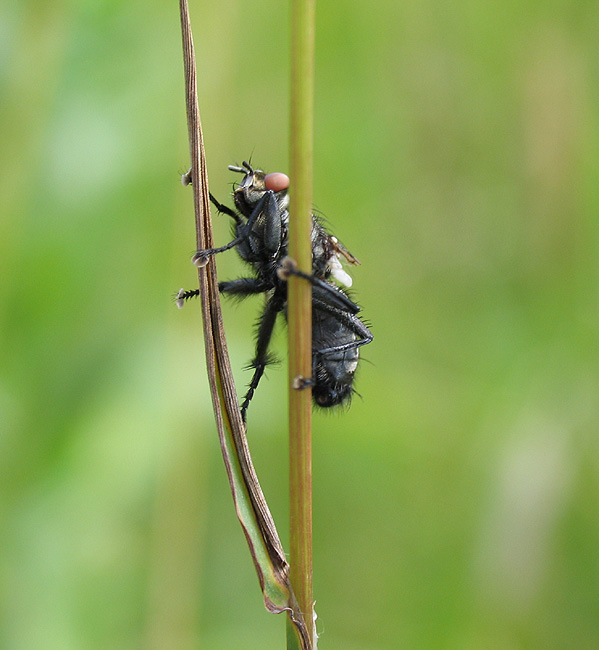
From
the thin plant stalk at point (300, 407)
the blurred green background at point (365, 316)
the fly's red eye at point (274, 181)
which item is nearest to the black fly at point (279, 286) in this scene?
the fly's red eye at point (274, 181)

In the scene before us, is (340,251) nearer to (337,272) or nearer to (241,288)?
(337,272)

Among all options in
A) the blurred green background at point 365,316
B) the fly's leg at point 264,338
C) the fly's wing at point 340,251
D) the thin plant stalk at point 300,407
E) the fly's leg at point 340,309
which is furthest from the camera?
the fly's wing at point 340,251

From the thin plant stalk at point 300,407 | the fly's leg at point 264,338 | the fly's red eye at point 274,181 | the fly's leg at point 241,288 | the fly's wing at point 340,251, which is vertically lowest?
the thin plant stalk at point 300,407

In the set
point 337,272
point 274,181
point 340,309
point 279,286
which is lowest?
point 340,309

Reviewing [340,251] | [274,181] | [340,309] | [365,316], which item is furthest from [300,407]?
[365,316]

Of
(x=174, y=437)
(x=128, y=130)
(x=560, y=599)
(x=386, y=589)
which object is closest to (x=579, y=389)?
(x=560, y=599)

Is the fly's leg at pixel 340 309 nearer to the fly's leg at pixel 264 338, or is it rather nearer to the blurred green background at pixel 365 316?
the fly's leg at pixel 264 338
